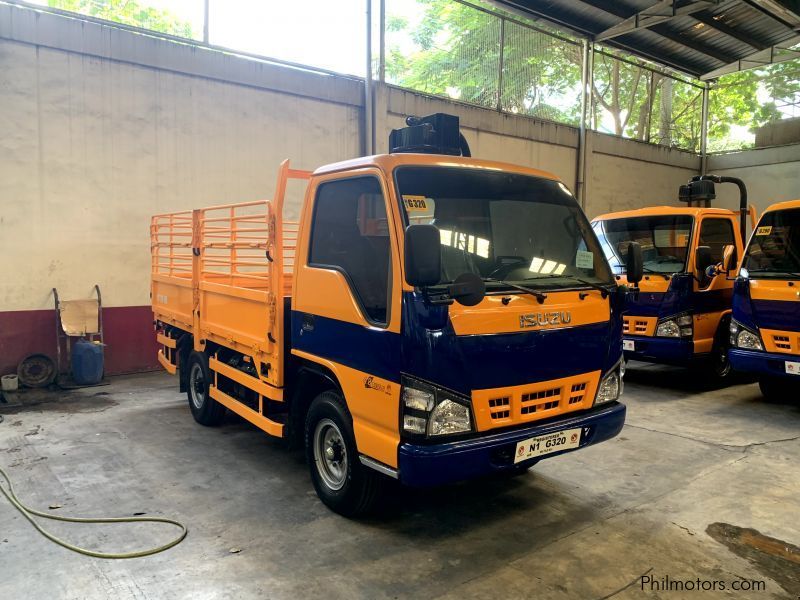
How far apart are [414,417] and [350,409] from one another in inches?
21.2

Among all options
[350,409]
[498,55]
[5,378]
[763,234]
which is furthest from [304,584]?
[498,55]

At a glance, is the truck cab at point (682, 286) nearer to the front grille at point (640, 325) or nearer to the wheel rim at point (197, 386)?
the front grille at point (640, 325)

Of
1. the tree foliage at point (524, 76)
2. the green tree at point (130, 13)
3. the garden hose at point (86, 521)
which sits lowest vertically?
the garden hose at point (86, 521)

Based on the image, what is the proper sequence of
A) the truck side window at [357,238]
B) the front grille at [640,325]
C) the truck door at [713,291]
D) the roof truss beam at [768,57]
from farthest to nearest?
the roof truss beam at [768,57] < the front grille at [640,325] < the truck door at [713,291] < the truck side window at [357,238]

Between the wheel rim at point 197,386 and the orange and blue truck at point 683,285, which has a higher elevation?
the orange and blue truck at point 683,285

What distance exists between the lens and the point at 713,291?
7207 millimetres

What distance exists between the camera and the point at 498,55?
11.7m

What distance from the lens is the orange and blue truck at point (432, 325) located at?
3037 mm

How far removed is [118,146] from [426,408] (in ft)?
21.0

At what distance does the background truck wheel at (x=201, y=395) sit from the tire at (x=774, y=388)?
592cm

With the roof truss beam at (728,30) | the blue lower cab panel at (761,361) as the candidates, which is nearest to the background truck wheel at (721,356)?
the blue lower cab panel at (761,361)

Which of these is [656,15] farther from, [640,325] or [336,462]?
[336,462]

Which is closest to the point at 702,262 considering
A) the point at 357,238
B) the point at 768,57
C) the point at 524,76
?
the point at 357,238

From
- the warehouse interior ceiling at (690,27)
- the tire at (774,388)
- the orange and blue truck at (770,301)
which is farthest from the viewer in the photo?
the warehouse interior ceiling at (690,27)
